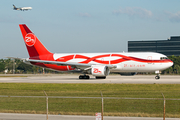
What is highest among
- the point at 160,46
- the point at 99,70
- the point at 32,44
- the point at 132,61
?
the point at 160,46

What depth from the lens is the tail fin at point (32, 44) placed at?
4831 centimetres

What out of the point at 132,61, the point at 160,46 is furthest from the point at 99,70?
the point at 160,46

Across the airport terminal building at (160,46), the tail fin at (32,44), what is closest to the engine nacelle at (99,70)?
the tail fin at (32,44)

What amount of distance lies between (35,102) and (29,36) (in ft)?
114

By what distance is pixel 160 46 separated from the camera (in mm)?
168625

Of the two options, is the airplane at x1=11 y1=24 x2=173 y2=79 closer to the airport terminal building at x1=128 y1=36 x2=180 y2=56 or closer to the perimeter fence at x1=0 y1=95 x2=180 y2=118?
the perimeter fence at x1=0 y1=95 x2=180 y2=118

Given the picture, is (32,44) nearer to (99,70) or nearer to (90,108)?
(99,70)

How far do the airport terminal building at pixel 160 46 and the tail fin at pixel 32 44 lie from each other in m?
131

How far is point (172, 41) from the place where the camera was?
166 m

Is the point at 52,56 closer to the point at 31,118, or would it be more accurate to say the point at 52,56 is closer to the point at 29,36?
the point at 29,36

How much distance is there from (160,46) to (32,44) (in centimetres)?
13270

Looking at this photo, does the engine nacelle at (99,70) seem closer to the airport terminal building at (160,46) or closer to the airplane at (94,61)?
the airplane at (94,61)

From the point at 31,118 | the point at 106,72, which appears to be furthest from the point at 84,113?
the point at 106,72

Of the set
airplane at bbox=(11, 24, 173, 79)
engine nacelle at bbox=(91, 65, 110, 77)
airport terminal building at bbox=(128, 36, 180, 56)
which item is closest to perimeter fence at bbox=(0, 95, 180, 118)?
engine nacelle at bbox=(91, 65, 110, 77)
